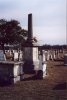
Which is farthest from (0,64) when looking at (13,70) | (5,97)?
(5,97)

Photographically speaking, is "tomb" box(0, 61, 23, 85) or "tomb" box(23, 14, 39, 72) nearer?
"tomb" box(0, 61, 23, 85)

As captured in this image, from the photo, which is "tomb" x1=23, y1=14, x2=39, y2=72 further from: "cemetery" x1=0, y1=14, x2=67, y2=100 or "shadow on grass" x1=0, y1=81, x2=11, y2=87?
"shadow on grass" x1=0, y1=81, x2=11, y2=87

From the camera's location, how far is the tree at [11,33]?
5372cm

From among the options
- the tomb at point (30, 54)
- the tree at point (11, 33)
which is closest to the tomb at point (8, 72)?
the tomb at point (30, 54)

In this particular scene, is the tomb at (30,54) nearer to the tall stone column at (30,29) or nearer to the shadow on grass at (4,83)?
the tall stone column at (30,29)

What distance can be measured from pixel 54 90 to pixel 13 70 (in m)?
3.66

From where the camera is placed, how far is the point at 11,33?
54750 mm

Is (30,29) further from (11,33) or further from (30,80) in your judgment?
(11,33)

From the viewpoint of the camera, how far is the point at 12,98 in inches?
427

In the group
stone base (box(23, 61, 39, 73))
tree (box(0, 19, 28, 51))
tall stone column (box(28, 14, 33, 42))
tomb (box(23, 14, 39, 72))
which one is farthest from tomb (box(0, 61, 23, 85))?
tree (box(0, 19, 28, 51))

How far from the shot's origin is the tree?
53.7 metres

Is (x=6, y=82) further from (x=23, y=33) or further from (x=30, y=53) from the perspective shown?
(x=23, y=33)

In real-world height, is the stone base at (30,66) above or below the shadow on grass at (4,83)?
above

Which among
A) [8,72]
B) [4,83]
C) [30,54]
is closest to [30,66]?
[30,54]
